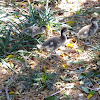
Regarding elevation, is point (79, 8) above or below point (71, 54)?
above

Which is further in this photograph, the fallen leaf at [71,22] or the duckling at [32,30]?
the fallen leaf at [71,22]

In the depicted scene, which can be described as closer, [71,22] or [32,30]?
[32,30]

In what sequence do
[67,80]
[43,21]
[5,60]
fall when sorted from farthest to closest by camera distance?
[43,21], [5,60], [67,80]

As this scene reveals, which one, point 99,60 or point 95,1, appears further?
point 95,1

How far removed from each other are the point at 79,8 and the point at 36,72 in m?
3.19

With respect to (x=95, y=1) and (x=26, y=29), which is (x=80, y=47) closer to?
(x=26, y=29)

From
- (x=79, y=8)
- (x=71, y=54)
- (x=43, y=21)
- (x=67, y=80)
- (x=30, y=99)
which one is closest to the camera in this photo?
(x=30, y=99)

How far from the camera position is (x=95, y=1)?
641cm

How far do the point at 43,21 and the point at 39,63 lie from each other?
1.34 metres

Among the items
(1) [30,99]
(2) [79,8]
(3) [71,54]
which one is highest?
(2) [79,8]

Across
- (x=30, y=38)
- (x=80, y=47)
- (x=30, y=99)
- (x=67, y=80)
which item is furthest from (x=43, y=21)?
(x=30, y=99)

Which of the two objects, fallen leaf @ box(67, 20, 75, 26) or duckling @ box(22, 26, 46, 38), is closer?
duckling @ box(22, 26, 46, 38)

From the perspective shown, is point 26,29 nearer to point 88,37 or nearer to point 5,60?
point 5,60

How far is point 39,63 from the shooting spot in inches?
157
